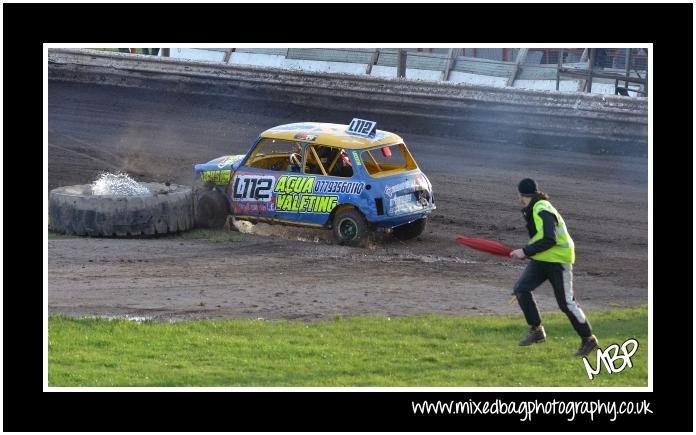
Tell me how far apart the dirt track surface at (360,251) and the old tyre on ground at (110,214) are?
255 millimetres

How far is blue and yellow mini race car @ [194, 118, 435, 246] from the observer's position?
16703 mm

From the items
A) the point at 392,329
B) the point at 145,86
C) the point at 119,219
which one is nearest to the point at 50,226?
the point at 119,219

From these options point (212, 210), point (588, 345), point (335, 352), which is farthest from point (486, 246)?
point (212, 210)

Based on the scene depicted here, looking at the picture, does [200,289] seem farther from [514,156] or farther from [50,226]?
[514,156]

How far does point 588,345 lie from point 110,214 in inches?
321

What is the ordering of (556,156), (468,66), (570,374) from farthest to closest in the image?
(468,66)
(556,156)
(570,374)

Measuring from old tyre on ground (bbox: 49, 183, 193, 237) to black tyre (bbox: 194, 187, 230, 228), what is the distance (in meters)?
0.62

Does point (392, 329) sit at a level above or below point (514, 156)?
below

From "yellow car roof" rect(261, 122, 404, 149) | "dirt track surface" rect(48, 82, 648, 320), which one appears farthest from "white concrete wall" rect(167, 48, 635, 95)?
"yellow car roof" rect(261, 122, 404, 149)

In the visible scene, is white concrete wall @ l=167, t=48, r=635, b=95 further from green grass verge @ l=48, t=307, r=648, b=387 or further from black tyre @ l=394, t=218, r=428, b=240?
green grass verge @ l=48, t=307, r=648, b=387

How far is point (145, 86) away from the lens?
95.6 feet

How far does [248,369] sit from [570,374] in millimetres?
3025

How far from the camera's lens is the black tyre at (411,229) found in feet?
57.4

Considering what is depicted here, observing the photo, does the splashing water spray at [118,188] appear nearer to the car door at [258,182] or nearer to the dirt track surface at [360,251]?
the dirt track surface at [360,251]
